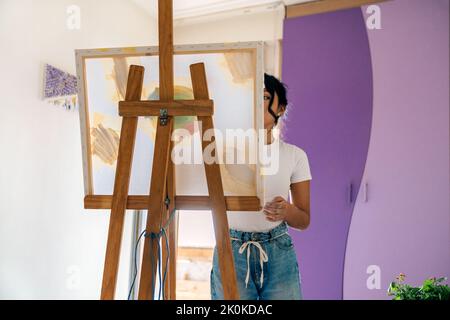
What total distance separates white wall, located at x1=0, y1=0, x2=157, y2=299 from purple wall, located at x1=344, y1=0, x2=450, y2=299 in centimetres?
145

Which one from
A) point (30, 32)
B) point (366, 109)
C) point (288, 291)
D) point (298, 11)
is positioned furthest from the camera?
point (298, 11)

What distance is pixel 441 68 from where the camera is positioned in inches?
80.7

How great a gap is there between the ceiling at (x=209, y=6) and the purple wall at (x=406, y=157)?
653 mm

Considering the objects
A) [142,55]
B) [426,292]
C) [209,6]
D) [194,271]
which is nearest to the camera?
[142,55]

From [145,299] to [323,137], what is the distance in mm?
1591

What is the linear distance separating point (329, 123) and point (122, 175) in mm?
1514

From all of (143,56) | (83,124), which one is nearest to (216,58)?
(143,56)

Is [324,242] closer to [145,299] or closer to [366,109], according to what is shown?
[366,109]

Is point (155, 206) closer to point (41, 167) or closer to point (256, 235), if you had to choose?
point (256, 235)

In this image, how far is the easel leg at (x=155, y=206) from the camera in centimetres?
101

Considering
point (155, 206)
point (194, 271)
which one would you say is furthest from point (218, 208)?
point (194, 271)

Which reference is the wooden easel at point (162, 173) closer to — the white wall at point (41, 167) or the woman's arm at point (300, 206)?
the woman's arm at point (300, 206)

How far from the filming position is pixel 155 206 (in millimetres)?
1047

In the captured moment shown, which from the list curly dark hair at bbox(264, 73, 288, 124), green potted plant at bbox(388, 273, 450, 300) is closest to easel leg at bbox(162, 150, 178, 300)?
curly dark hair at bbox(264, 73, 288, 124)
